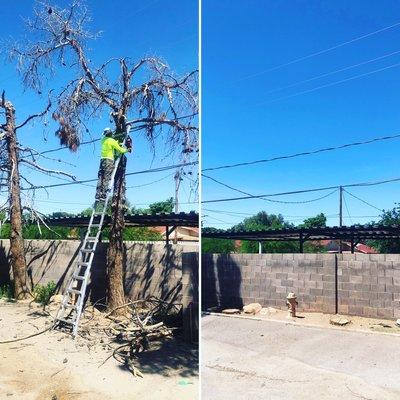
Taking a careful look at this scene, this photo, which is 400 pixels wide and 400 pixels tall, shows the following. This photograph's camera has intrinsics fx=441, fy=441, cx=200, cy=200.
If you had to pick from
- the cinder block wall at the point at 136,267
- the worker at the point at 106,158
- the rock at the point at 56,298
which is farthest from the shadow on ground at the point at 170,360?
the rock at the point at 56,298

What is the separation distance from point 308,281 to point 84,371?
12.2 ft

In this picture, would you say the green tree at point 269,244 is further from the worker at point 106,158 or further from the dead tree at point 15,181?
the worker at point 106,158

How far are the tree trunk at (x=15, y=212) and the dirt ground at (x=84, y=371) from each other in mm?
1994

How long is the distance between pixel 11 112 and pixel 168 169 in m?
2.65

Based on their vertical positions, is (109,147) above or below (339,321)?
above

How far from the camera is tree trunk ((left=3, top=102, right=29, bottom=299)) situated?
15.0 ft

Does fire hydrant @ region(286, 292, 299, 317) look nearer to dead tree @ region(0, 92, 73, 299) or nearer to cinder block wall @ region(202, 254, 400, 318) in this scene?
cinder block wall @ region(202, 254, 400, 318)

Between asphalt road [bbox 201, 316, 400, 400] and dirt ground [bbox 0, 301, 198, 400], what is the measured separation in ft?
0.79

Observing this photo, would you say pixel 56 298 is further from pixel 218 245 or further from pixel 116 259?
pixel 218 245

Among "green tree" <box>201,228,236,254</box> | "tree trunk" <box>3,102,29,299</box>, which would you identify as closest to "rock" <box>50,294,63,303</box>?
"tree trunk" <box>3,102,29,299</box>

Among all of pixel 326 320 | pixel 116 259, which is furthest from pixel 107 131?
pixel 326 320

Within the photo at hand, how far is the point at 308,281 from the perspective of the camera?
549 cm

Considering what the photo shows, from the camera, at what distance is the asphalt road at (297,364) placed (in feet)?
7.63

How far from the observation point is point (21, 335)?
3115mm
